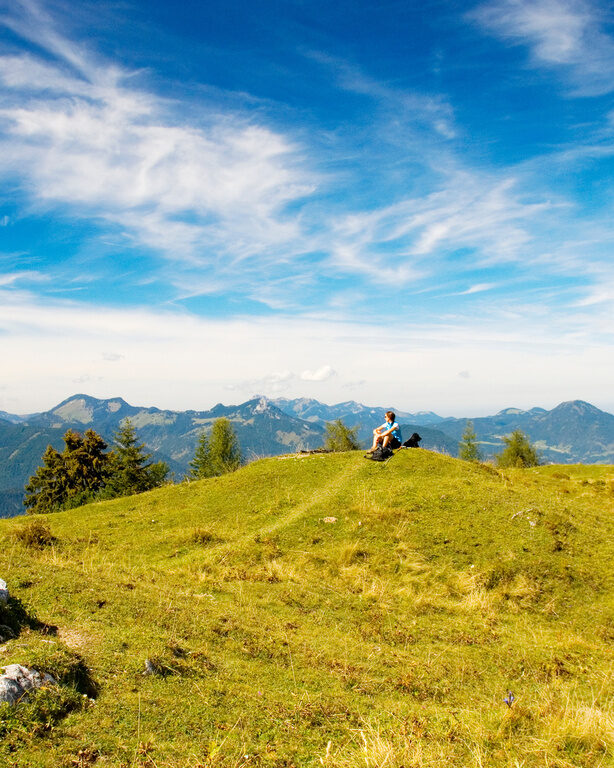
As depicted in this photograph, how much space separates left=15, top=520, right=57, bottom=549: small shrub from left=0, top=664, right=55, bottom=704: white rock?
1369 centimetres

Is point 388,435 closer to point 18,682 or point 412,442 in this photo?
point 412,442

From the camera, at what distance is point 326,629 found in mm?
11188

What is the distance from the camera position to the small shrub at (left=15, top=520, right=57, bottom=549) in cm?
1708

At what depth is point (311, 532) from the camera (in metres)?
18.8

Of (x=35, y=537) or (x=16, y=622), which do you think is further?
(x=35, y=537)

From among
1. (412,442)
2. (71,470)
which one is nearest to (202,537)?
(412,442)

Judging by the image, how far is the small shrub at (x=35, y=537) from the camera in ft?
56.0

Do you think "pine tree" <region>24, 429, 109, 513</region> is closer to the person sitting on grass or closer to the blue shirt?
the person sitting on grass

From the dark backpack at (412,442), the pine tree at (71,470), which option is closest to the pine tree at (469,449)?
the pine tree at (71,470)

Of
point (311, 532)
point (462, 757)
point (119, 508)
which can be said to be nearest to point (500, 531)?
point (311, 532)

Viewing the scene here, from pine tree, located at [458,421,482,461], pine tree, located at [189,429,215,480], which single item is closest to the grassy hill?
pine tree, located at [189,429,215,480]

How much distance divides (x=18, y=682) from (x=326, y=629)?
7.78 meters

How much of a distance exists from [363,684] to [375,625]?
372 cm

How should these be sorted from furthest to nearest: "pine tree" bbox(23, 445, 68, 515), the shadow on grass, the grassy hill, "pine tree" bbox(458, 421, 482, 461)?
"pine tree" bbox(458, 421, 482, 461) < "pine tree" bbox(23, 445, 68, 515) < the shadow on grass < the grassy hill
